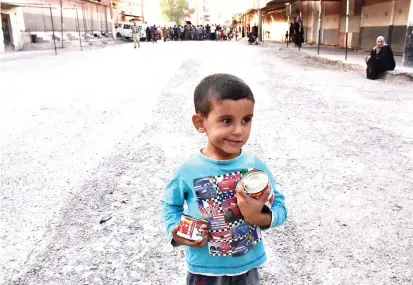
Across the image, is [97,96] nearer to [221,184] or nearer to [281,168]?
[281,168]

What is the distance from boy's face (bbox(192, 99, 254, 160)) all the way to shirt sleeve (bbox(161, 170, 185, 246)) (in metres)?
0.21

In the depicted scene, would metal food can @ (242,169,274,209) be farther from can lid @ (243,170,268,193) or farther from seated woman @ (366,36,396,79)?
seated woman @ (366,36,396,79)

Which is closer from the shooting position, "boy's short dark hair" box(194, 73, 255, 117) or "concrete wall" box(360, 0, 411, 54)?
"boy's short dark hair" box(194, 73, 255, 117)

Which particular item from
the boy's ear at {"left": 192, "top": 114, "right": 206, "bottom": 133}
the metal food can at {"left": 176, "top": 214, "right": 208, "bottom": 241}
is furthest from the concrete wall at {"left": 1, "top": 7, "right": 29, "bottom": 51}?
the metal food can at {"left": 176, "top": 214, "right": 208, "bottom": 241}

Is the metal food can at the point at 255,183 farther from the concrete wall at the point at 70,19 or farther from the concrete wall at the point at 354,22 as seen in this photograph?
the concrete wall at the point at 70,19

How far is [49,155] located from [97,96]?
4082 mm

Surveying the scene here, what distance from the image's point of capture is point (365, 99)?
8.16m

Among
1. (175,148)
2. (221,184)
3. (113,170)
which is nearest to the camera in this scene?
(221,184)

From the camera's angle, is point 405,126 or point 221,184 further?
point 405,126

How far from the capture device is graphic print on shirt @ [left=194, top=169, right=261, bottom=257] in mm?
1517

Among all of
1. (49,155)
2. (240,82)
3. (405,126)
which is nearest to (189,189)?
(240,82)

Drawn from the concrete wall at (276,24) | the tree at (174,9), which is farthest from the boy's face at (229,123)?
the tree at (174,9)

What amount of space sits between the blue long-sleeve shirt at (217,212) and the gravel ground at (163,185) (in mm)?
931

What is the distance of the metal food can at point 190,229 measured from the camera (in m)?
1.44
